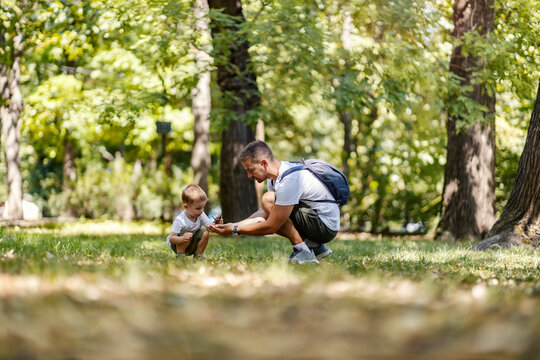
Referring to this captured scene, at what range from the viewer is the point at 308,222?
578cm

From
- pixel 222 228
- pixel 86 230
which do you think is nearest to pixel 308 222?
pixel 222 228

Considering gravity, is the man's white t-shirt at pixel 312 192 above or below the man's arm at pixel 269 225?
above

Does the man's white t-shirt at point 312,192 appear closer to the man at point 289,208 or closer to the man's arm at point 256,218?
A: the man at point 289,208

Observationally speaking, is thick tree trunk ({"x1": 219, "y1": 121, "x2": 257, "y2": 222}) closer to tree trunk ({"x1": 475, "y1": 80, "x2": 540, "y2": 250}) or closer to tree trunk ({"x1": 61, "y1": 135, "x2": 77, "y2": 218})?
Result: tree trunk ({"x1": 475, "y1": 80, "x2": 540, "y2": 250})

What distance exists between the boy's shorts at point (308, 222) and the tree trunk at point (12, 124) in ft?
45.1

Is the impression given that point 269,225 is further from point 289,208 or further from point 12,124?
point 12,124

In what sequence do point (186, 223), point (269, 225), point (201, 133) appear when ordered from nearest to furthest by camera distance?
1. point (269, 225)
2. point (186, 223)
3. point (201, 133)

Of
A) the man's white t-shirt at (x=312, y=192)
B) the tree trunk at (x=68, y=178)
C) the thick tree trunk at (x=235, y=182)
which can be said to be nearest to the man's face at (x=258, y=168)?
the man's white t-shirt at (x=312, y=192)

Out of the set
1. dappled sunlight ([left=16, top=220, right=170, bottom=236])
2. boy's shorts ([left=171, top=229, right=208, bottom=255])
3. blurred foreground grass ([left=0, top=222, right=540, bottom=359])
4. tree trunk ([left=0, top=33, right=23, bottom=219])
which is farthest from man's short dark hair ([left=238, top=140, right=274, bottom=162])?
tree trunk ([left=0, top=33, right=23, bottom=219])

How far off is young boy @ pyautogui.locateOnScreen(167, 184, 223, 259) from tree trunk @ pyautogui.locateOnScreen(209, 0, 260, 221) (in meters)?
5.04

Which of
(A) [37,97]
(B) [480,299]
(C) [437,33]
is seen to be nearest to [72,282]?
(B) [480,299]

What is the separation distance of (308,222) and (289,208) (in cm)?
40

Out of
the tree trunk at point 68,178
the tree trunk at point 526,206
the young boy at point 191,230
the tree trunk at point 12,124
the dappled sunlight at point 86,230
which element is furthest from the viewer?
the tree trunk at point 68,178

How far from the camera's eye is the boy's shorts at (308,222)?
18.9ft
